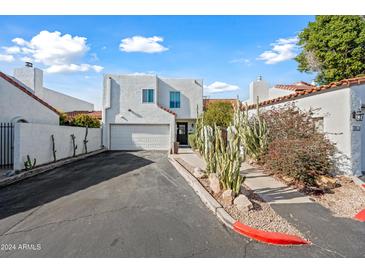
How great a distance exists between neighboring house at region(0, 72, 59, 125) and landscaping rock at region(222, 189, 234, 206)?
35.7 feet

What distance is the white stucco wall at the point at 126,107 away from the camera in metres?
17.3

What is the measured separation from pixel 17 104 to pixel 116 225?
10.2 m

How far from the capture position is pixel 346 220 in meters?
4.14

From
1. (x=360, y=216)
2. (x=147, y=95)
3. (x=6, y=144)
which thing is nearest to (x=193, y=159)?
(x=360, y=216)

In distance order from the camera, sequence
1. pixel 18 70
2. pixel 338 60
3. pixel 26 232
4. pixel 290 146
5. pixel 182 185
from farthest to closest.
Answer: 1. pixel 18 70
2. pixel 338 60
3. pixel 182 185
4. pixel 290 146
5. pixel 26 232

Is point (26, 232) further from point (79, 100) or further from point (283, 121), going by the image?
point (79, 100)

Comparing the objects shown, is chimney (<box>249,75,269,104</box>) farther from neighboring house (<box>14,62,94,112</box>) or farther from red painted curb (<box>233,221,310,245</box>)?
neighboring house (<box>14,62,94,112</box>)

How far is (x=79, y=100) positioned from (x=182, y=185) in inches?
924

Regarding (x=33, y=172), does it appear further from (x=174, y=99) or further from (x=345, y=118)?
(x=174, y=99)

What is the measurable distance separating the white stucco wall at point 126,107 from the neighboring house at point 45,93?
5.34m

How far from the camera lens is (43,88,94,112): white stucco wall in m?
20.7

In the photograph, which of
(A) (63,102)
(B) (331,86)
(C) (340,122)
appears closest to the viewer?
(C) (340,122)

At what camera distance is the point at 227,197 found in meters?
4.85

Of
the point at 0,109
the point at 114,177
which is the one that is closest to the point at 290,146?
the point at 114,177
